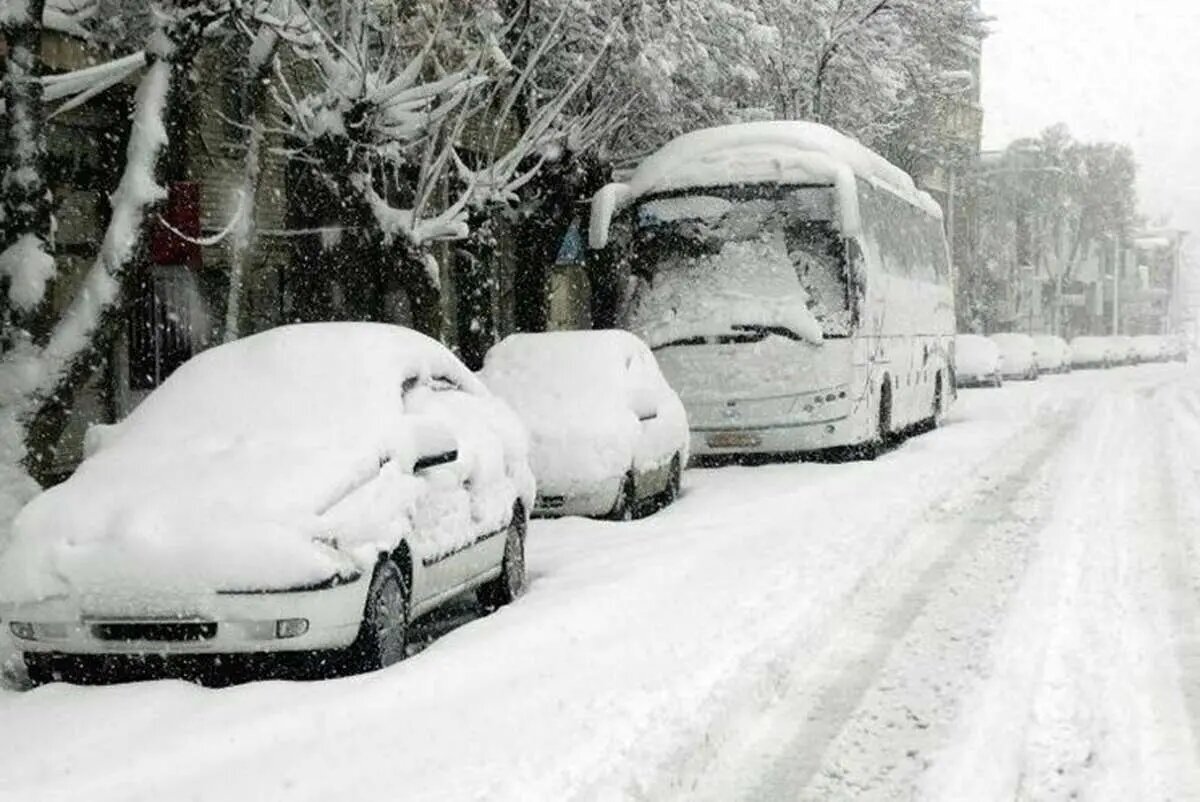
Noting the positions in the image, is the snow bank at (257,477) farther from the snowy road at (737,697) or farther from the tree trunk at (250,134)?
the tree trunk at (250,134)

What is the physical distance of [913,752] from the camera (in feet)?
18.7

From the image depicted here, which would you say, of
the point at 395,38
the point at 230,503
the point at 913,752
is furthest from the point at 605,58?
the point at 913,752

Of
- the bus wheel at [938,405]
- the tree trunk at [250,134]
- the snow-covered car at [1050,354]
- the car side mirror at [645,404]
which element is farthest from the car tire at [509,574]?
the snow-covered car at [1050,354]

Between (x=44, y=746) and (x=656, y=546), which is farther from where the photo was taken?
(x=656, y=546)

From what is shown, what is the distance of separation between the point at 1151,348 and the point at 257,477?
282 feet

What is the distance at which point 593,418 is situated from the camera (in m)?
13.0

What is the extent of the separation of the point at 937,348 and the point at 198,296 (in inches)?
468

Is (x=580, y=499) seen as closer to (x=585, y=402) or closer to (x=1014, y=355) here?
(x=585, y=402)

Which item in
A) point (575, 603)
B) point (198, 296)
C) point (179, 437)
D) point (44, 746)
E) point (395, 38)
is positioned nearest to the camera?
point (44, 746)

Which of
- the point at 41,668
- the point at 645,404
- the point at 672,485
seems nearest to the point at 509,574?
the point at 41,668

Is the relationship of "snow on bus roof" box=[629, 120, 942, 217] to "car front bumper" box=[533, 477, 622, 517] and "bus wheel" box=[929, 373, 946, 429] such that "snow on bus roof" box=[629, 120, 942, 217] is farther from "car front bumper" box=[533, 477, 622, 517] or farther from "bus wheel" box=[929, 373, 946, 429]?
"bus wheel" box=[929, 373, 946, 429]

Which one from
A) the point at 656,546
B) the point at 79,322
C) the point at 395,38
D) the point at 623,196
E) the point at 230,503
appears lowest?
the point at 656,546

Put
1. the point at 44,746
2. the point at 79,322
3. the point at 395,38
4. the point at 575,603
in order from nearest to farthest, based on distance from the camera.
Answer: the point at 44,746, the point at 575,603, the point at 79,322, the point at 395,38

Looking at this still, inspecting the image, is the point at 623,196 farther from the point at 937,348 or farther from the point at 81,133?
the point at 937,348
